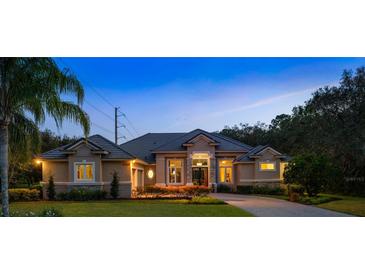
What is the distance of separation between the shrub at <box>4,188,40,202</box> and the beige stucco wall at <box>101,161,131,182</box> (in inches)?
164

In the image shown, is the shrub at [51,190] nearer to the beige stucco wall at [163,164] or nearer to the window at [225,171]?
the beige stucco wall at [163,164]

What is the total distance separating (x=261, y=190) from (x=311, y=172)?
6.02 metres

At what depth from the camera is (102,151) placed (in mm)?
22781

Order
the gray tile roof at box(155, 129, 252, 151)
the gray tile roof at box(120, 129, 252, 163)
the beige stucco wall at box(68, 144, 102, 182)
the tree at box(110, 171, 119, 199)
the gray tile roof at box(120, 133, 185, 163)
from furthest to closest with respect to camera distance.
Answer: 1. the gray tile roof at box(120, 133, 185, 163)
2. the gray tile roof at box(120, 129, 252, 163)
3. the gray tile roof at box(155, 129, 252, 151)
4. the beige stucco wall at box(68, 144, 102, 182)
5. the tree at box(110, 171, 119, 199)

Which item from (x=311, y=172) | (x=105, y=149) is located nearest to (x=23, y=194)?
(x=105, y=149)

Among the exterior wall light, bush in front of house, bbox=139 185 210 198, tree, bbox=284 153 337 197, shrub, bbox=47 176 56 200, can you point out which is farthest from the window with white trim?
shrub, bbox=47 176 56 200

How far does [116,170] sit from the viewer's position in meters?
23.4

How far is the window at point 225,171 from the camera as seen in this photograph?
30.0m

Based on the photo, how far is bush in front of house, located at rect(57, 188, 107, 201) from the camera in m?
21.7

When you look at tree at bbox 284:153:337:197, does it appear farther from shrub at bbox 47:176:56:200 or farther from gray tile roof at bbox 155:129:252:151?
shrub at bbox 47:176:56:200

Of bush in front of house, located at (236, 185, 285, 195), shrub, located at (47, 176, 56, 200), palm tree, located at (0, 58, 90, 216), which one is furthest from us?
bush in front of house, located at (236, 185, 285, 195)
